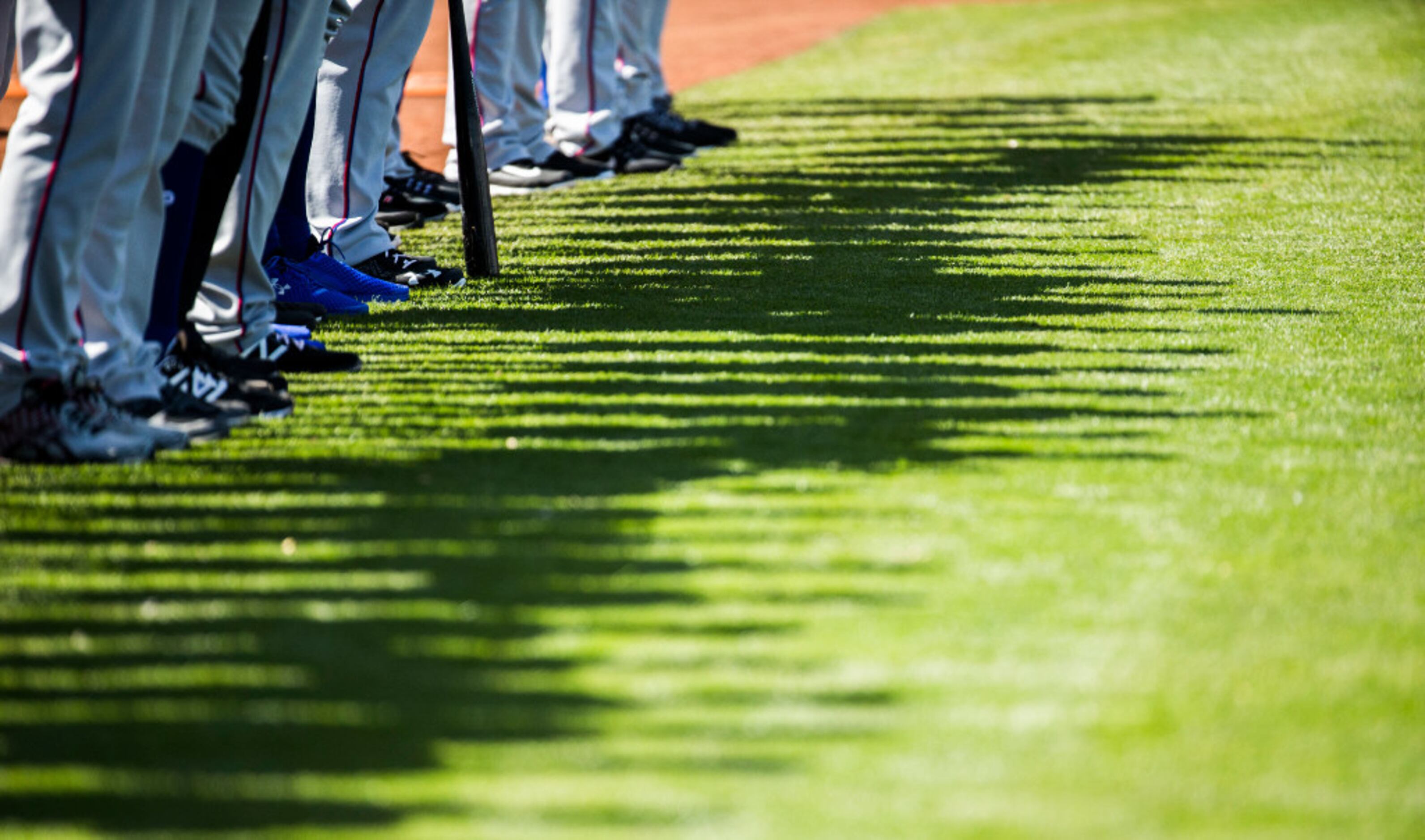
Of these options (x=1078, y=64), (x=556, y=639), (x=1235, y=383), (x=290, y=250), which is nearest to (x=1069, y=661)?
(x=556, y=639)

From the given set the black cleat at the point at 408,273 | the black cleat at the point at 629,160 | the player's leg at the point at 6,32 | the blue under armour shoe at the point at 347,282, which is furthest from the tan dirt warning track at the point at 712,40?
the player's leg at the point at 6,32

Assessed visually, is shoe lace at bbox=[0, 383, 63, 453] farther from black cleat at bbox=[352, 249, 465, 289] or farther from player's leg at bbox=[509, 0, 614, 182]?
player's leg at bbox=[509, 0, 614, 182]

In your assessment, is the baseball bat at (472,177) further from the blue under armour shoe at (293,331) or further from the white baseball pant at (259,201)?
the white baseball pant at (259,201)

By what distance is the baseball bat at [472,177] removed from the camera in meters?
5.20

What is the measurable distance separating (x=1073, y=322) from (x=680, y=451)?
5.51 ft

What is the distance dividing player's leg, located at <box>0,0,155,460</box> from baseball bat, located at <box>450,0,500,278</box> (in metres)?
1.99

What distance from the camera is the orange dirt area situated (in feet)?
32.7

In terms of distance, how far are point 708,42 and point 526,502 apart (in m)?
13.2

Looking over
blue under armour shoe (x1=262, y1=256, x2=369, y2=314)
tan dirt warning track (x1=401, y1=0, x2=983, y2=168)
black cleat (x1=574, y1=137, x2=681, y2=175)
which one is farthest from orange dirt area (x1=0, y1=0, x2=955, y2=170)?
blue under armour shoe (x1=262, y1=256, x2=369, y2=314)

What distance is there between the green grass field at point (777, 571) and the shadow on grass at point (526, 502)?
0.03 ft

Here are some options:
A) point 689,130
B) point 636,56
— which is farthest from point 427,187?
point 636,56

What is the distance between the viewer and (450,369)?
4.11m

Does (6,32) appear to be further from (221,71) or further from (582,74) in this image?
(582,74)

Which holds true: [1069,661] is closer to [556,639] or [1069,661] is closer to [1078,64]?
[556,639]
